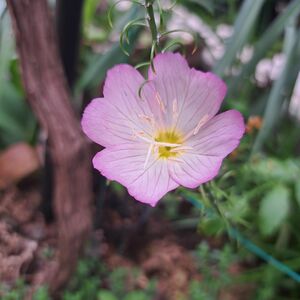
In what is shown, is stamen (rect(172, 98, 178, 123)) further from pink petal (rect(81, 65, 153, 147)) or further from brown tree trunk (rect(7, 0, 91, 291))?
brown tree trunk (rect(7, 0, 91, 291))

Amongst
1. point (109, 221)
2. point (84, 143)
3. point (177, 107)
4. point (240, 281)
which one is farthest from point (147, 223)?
point (177, 107)

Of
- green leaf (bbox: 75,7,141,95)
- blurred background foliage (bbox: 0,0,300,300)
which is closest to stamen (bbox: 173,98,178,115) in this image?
blurred background foliage (bbox: 0,0,300,300)

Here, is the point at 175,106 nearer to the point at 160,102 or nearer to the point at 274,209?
the point at 160,102

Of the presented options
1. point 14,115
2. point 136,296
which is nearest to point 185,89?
point 136,296

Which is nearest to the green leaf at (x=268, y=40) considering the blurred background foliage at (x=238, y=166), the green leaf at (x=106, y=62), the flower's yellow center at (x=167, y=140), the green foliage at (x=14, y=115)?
the blurred background foliage at (x=238, y=166)

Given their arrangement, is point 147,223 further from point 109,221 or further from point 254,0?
point 254,0

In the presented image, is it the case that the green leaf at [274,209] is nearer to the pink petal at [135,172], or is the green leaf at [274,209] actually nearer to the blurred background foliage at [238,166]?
the blurred background foliage at [238,166]

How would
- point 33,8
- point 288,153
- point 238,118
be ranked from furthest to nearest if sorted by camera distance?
point 288,153 < point 33,8 < point 238,118
